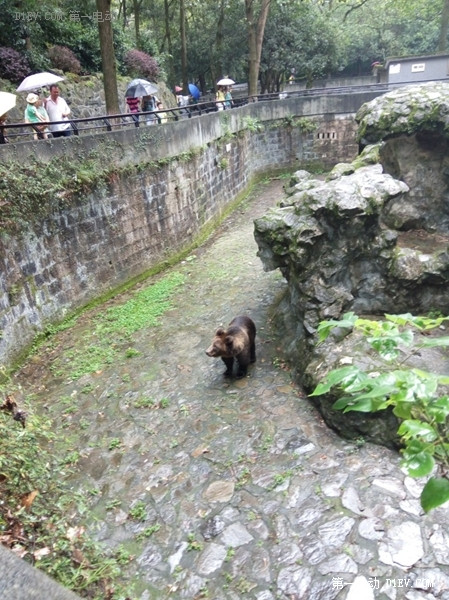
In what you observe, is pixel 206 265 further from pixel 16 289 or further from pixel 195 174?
pixel 16 289

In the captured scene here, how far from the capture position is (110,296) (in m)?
9.28

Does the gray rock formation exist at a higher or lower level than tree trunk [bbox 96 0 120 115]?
lower

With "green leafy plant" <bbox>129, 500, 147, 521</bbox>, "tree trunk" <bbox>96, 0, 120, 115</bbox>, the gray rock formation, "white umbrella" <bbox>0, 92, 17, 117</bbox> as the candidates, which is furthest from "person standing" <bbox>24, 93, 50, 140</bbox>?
"green leafy plant" <bbox>129, 500, 147, 521</bbox>

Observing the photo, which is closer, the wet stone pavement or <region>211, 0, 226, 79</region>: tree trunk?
the wet stone pavement

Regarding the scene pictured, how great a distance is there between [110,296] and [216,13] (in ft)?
68.5

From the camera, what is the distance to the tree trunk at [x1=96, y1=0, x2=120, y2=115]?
9281 mm

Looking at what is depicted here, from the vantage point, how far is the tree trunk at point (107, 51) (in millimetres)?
9281

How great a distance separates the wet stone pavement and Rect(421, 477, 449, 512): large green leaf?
3.02 meters

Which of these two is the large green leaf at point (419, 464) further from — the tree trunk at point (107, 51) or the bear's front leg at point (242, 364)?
the tree trunk at point (107, 51)

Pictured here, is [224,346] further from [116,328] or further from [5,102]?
[5,102]

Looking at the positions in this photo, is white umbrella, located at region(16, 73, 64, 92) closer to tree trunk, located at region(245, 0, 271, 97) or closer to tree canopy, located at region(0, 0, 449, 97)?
tree canopy, located at region(0, 0, 449, 97)

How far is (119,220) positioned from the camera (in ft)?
30.8

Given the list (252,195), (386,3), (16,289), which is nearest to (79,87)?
(252,195)

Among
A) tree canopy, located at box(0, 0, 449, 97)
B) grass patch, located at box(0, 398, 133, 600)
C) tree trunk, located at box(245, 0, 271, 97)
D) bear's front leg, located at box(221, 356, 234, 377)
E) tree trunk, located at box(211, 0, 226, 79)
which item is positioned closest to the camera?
grass patch, located at box(0, 398, 133, 600)
